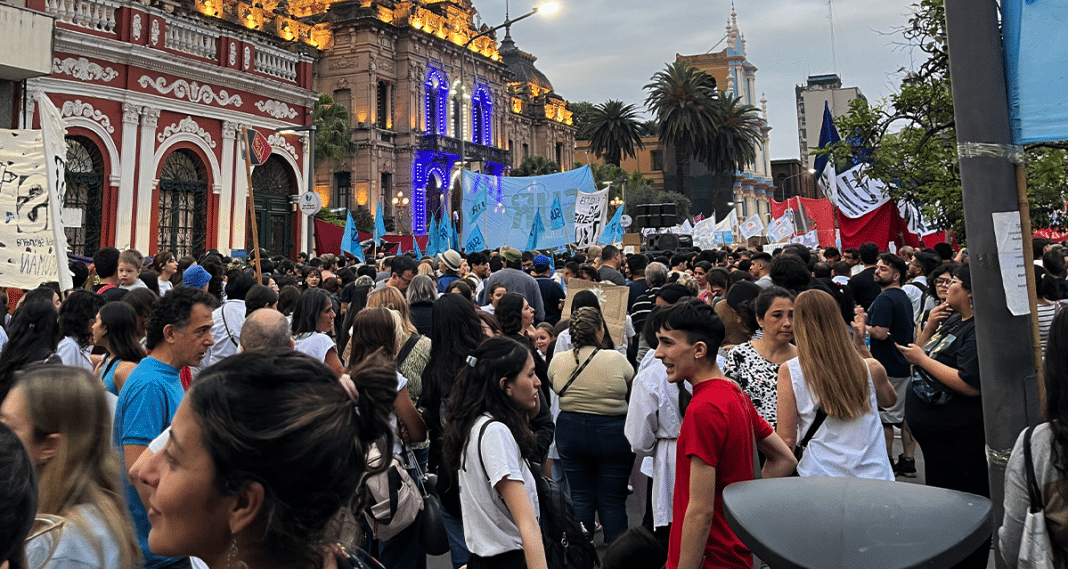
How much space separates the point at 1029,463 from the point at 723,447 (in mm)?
1036

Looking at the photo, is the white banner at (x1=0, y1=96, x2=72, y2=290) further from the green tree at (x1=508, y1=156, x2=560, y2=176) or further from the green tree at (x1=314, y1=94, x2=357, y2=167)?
the green tree at (x1=508, y1=156, x2=560, y2=176)

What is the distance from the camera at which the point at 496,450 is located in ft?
10.7

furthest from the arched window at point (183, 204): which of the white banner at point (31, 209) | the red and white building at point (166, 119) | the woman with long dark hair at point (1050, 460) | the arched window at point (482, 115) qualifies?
the arched window at point (482, 115)

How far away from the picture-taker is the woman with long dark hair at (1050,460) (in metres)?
2.39

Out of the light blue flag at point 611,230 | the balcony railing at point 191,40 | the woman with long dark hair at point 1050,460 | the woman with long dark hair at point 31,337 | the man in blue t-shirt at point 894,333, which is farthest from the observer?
the balcony railing at point 191,40

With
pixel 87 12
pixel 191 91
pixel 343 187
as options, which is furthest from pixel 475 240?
pixel 343 187

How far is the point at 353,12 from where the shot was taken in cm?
4591

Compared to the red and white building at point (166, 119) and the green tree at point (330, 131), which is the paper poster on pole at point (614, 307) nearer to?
the red and white building at point (166, 119)

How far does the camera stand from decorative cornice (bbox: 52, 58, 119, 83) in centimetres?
1786

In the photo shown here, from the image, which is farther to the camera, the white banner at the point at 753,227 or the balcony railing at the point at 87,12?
the white banner at the point at 753,227

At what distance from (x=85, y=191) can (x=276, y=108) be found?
6.09 meters

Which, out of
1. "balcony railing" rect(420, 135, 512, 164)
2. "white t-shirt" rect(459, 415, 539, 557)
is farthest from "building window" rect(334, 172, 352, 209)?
"white t-shirt" rect(459, 415, 539, 557)

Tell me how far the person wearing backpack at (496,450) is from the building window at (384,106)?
45725 mm

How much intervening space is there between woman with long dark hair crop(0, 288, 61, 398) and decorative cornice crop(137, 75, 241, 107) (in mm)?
17161
